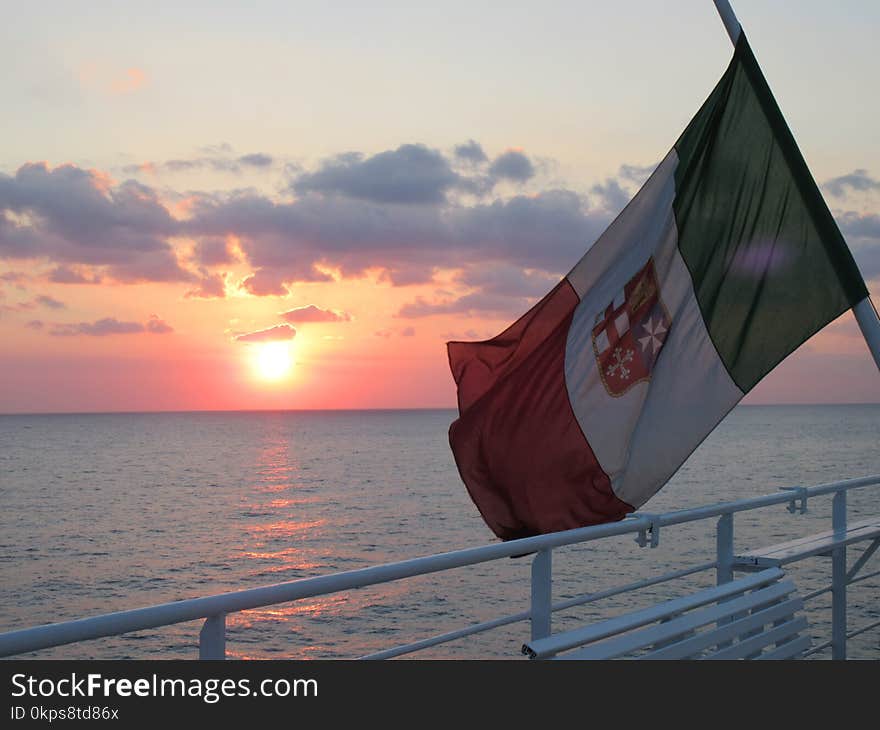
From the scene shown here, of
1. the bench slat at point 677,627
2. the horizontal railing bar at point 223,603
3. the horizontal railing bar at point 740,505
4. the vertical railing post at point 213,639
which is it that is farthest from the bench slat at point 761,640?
the vertical railing post at point 213,639

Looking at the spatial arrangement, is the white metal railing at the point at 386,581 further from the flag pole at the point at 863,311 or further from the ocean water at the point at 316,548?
the ocean water at the point at 316,548

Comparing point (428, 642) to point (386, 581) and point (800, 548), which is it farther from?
point (800, 548)

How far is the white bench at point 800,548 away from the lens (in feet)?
18.0

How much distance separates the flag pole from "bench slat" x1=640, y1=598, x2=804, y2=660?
1.33 m

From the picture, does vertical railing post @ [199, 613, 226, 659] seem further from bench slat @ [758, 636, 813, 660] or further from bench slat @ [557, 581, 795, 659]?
bench slat @ [758, 636, 813, 660]

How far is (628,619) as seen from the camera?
161 inches

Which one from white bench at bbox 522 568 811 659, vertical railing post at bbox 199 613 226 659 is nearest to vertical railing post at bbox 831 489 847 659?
white bench at bbox 522 568 811 659

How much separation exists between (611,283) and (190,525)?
49.2 meters

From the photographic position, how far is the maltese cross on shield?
541 cm

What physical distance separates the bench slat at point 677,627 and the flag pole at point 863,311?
4.16ft

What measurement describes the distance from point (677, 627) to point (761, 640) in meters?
0.82

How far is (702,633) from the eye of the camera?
441 centimetres
